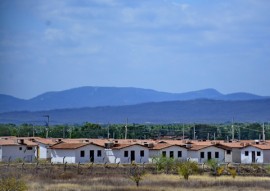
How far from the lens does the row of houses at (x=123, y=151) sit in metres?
74.5

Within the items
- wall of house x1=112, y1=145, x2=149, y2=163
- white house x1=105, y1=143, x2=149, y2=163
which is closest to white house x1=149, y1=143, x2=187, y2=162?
wall of house x1=112, y1=145, x2=149, y2=163

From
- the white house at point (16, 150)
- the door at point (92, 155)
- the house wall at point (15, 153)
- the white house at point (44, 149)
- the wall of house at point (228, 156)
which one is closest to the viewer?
the door at point (92, 155)

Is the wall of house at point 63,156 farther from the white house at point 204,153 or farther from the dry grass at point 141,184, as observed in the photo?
the dry grass at point 141,184

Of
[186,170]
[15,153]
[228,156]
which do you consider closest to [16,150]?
[15,153]

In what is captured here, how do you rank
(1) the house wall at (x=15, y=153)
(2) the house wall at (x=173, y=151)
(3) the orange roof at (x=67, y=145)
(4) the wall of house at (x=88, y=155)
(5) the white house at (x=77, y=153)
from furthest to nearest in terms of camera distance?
(2) the house wall at (x=173, y=151) < (1) the house wall at (x=15, y=153) < (3) the orange roof at (x=67, y=145) < (4) the wall of house at (x=88, y=155) < (5) the white house at (x=77, y=153)

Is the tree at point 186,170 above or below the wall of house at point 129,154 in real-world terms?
below

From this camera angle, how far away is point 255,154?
82812 millimetres

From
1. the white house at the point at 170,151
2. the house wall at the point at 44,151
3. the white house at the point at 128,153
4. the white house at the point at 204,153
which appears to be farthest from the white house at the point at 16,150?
the white house at the point at 204,153

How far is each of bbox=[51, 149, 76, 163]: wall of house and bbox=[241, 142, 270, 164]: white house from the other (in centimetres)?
2250

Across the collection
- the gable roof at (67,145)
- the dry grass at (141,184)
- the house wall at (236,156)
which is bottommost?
the dry grass at (141,184)

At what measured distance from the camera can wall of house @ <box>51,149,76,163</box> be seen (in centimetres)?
7338

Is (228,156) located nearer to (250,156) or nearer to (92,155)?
(250,156)

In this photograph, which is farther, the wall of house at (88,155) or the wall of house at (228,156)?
the wall of house at (228,156)

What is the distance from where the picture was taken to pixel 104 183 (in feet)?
165
